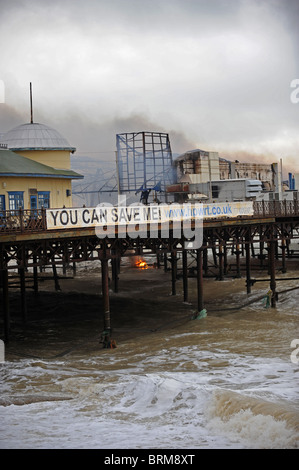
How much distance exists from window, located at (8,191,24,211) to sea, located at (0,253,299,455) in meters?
6.16

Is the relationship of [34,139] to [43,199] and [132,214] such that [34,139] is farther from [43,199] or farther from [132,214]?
[132,214]

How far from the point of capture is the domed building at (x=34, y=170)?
32094 mm

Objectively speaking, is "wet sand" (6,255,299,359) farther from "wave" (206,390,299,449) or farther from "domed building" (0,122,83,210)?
"wave" (206,390,299,449)

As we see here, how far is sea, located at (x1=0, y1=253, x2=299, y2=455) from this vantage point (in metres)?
16.4

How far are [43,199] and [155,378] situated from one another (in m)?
15.7

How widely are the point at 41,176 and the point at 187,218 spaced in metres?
8.41

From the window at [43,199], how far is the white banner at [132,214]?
708cm

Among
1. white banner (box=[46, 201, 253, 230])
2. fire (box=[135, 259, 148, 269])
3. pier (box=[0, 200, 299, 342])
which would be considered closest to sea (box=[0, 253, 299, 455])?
pier (box=[0, 200, 299, 342])

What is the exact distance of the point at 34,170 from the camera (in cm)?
3334

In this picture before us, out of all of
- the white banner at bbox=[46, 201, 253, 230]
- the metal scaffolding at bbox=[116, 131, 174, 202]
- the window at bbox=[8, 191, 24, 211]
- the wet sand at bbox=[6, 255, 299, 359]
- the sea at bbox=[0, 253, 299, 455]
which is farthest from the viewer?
the metal scaffolding at bbox=[116, 131, 174, 202]

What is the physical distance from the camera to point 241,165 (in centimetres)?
7612

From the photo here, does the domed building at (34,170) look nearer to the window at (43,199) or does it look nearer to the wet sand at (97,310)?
the window at (43,199)

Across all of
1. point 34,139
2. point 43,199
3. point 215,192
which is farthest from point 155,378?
point 215,192

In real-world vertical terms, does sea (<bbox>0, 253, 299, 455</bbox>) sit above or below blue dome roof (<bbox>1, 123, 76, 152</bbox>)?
below
